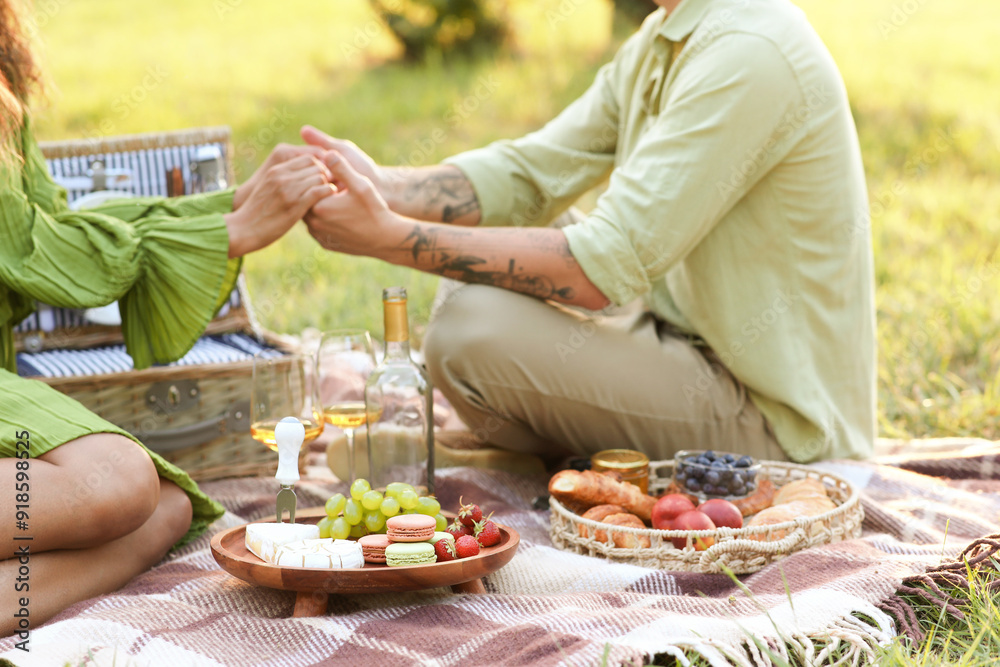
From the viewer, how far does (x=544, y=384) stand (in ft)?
7.84

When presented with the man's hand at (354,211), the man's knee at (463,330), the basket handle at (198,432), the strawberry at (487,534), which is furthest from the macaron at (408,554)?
the basket handle at (198,432)

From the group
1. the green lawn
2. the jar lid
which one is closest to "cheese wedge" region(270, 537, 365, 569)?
the jar lid

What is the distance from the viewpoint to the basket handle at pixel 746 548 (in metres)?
1.81

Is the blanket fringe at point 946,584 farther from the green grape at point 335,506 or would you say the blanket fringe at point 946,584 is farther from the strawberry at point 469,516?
the green grape at point 335,506

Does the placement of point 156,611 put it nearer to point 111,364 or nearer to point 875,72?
point 111,364

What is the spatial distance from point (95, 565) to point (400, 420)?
0.71 metres

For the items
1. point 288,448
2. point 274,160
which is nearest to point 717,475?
point 288,448

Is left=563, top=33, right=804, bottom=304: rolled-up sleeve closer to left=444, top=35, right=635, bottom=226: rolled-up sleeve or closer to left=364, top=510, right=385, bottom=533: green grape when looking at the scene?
left=444, top=35, right=635, bottom=226: rolled-up sleeve

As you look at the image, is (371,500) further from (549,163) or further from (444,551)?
(549,163)

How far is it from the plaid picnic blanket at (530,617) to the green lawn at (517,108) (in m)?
1.44

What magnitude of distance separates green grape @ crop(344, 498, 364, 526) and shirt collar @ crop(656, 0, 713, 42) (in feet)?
4.33

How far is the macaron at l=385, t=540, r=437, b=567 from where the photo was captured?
5.27 ft

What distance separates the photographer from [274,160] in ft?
8.04

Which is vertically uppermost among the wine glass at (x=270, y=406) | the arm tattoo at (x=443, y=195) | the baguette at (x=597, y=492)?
the arm tattoo at (x=443, y=195)
